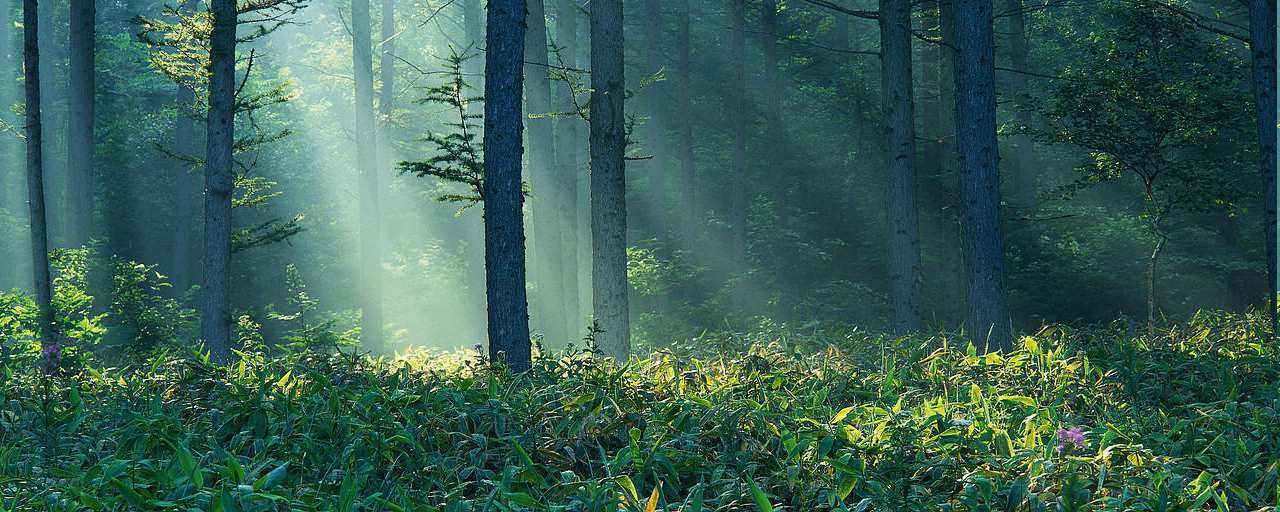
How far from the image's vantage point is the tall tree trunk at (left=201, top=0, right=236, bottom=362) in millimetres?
11039

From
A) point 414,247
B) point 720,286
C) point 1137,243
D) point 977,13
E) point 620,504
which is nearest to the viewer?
point 620,504

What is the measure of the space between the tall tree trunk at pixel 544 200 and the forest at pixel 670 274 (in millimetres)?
78

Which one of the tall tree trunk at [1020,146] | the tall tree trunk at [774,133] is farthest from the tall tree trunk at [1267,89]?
the tall tree trunk at [774,133]

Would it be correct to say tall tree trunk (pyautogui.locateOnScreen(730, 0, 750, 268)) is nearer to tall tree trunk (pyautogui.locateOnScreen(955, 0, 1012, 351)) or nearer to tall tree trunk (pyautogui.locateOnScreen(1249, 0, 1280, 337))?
tall tree trunk (pyautogui.locateOnScreen(1249, 0, 1280, 337))

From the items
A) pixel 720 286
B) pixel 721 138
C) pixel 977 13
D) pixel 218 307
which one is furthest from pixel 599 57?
pixel 721 138

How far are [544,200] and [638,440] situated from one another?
43.7 feet

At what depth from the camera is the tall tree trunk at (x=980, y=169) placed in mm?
10695

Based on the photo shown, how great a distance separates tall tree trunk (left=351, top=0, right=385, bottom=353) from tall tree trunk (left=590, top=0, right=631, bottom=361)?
11624mm

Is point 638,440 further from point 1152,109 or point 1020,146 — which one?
point 1020,146

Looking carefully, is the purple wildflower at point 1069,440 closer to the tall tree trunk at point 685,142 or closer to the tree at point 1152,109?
the tree at point 1152,109

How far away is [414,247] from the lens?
3484 centimetres

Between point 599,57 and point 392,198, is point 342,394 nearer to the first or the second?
point 599,57

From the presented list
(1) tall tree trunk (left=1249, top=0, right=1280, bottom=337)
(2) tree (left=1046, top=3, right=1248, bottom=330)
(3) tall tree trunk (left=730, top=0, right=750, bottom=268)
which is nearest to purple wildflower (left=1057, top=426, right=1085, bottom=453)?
(1) tall tree trunk (left=1249, top=0, right=1280, bottom=337)

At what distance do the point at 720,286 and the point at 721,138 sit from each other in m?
6.85
